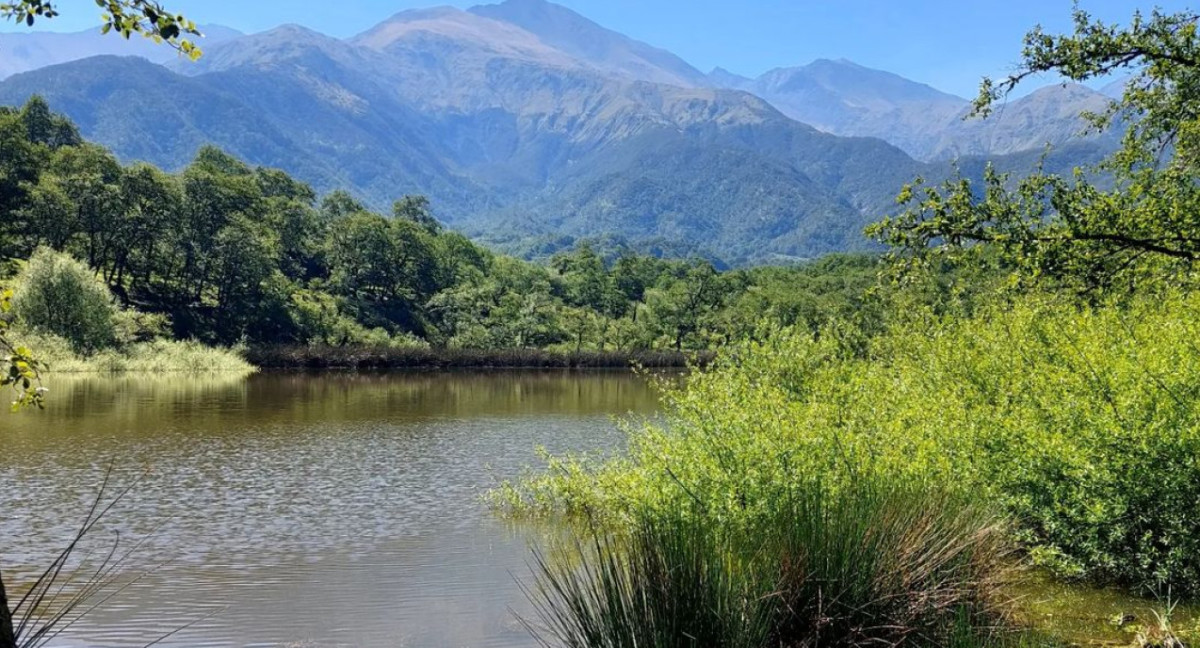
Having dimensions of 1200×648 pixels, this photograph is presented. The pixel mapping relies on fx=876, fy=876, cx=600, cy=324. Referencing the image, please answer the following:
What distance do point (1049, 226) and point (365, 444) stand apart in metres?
29.6

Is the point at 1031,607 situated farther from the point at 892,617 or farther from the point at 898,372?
the point at 898,372

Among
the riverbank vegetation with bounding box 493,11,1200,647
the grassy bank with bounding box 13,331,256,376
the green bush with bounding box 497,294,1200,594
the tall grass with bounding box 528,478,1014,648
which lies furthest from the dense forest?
the tall grass with bounding box 528,478,1014,648

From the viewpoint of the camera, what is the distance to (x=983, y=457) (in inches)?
506

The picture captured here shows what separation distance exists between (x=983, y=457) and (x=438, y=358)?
270ft

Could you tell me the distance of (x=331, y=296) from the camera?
112312 mm

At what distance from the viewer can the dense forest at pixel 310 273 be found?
86812mm

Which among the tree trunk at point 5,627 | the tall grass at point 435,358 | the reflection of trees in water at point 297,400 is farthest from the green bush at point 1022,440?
the tall grass at point 435,358

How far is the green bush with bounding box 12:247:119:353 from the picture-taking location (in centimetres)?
6619

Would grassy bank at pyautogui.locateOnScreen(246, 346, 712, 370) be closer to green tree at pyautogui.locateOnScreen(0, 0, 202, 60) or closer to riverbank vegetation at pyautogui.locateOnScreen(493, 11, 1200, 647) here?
riverbank vegetation at pyautogui.locateOnScreen(493, 11, 1200, 647)

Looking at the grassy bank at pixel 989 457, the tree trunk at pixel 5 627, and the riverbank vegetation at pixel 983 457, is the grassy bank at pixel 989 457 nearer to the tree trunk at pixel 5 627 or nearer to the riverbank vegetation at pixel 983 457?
the riverbank vegetation at pixel 983 457

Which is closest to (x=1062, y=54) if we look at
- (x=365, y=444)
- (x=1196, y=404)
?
(x=1196, y=404)

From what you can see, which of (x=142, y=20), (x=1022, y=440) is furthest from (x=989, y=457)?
(x=142, y=20)

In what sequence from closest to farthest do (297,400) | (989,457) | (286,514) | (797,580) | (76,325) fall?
(797,580) < (989,457) < (286,514) < (297,400) < (76,325)

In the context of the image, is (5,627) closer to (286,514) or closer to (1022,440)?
(1022,440)
